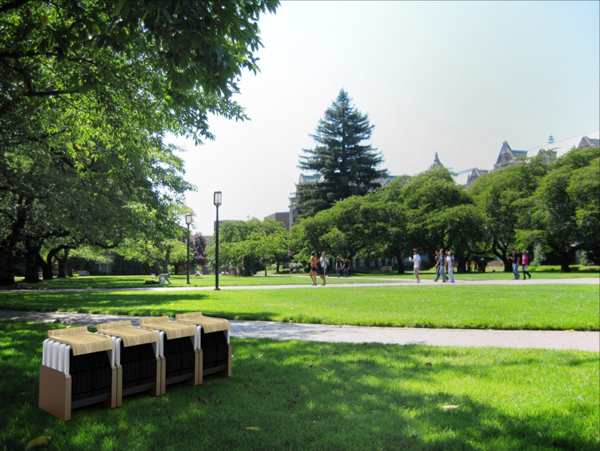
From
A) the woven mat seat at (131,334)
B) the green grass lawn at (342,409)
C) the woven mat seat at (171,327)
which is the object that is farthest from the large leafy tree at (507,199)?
the woven mat seat at (131,334)

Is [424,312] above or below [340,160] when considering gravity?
below

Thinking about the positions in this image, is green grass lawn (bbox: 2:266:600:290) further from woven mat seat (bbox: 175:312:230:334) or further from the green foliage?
woven mat seat (bbox: 175:312:230:334)

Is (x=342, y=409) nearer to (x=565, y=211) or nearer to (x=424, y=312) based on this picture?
(x=424, y=312)

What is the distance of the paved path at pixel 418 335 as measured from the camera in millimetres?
6941

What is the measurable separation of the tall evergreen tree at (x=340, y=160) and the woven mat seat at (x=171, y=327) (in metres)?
53.4

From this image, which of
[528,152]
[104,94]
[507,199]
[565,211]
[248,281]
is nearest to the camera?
[104,94]

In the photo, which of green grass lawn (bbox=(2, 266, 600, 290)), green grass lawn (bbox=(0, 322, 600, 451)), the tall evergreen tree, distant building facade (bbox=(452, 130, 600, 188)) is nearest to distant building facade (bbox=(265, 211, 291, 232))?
the tall evergreen tree

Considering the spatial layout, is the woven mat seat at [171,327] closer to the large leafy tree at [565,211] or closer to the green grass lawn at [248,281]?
the green grass lawn at [248,281]

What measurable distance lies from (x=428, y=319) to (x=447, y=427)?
19.1 feet

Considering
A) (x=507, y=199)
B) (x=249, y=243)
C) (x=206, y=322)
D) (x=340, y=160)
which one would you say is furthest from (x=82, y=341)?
(x=340, y=160)

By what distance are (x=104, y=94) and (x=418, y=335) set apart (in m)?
8.46

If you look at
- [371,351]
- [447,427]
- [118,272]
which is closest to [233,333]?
[371,351]

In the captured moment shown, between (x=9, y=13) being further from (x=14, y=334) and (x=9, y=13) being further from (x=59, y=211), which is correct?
(x=59, y=211)

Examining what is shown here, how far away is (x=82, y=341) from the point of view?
3.48m
